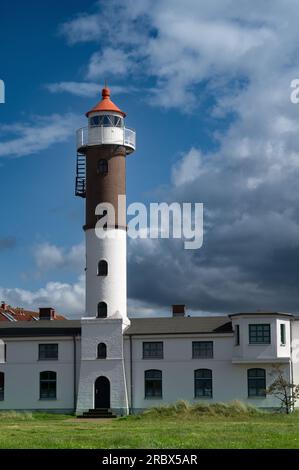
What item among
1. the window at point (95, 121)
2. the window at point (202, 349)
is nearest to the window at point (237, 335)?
the window at point (202, 349)

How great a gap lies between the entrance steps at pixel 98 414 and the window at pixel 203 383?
4.72 metres

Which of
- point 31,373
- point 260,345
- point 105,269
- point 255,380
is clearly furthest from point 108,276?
point 255,380

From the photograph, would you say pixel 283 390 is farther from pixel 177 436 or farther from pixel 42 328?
pixel 177 436

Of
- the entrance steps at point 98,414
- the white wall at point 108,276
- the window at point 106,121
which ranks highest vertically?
the window at point 106,121

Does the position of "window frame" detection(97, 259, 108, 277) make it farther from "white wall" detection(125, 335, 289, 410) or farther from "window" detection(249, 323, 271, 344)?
"window" detection(249, 323, 271, 344)

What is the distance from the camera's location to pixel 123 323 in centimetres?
4744

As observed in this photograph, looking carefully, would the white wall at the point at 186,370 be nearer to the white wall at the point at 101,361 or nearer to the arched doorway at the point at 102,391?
the white wall at the point at 101,361

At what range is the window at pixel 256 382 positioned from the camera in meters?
46.2

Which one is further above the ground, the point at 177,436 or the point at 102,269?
the point at 102,269

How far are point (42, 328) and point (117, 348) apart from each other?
496cm

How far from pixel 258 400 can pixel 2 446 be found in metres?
23.8

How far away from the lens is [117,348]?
155 feet

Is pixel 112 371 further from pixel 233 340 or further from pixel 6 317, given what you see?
pixel 6 317
